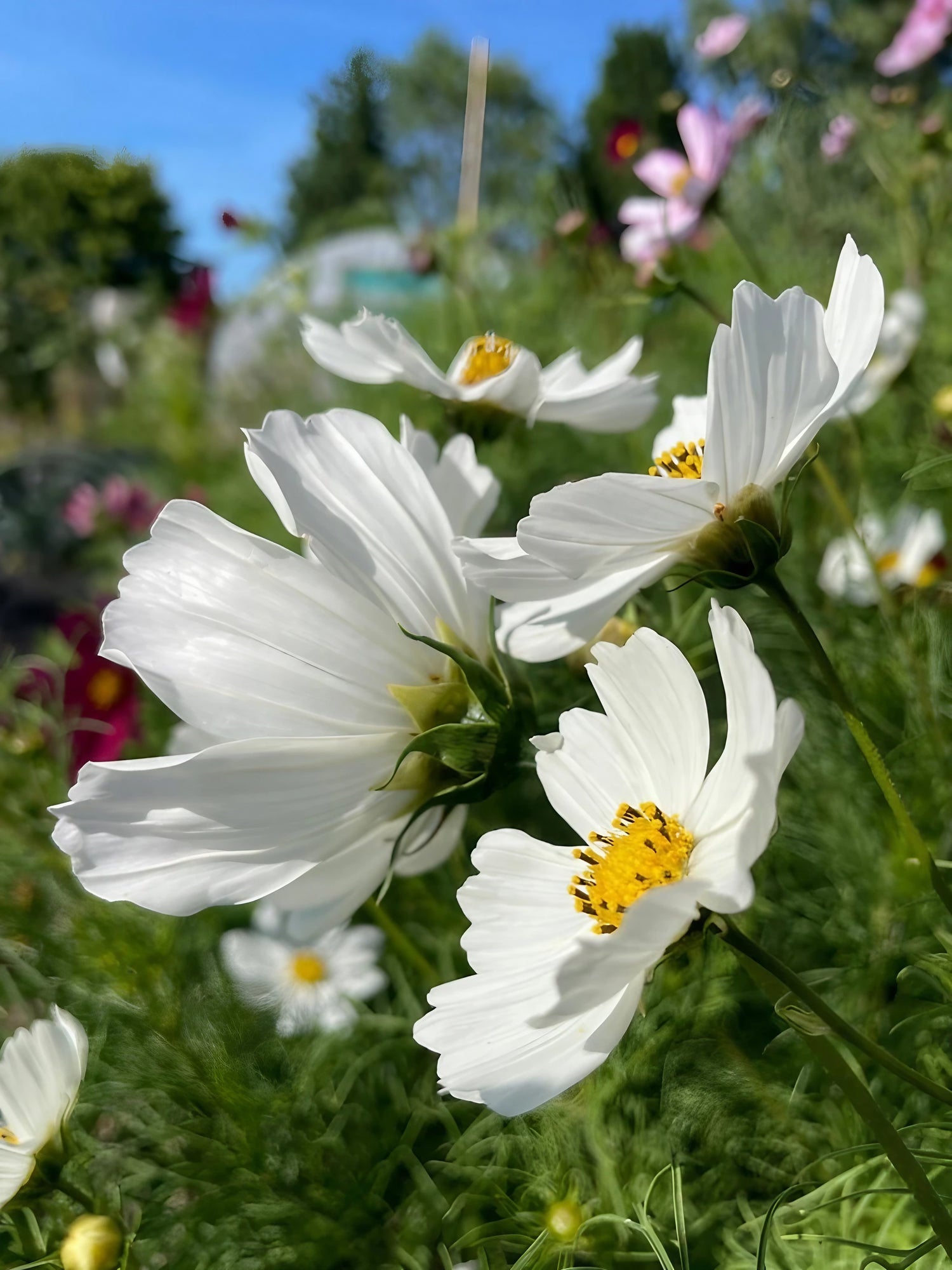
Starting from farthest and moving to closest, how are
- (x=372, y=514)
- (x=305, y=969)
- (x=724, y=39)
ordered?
1. (x=724, y=39)
2. (x=305, y=969)
3. (x=372, y=514)

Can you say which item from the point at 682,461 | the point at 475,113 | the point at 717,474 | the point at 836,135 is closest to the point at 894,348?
the point at 836,135

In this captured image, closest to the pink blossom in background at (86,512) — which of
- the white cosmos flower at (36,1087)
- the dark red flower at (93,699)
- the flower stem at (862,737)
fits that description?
the dark red flower at (93,699)

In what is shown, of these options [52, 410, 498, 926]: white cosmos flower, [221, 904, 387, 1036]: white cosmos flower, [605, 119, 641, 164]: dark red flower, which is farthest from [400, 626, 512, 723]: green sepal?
[605, 119, 641, 164]: dark red flower

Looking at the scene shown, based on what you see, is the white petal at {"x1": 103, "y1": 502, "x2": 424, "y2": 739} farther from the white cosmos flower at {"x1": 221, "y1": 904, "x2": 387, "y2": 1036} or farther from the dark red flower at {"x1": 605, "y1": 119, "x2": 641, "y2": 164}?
the dark red flower at {"x1": 605, "y1": 119, "x2": 641, "y2": 164}

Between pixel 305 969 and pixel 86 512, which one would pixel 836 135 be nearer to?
pixel 305 969

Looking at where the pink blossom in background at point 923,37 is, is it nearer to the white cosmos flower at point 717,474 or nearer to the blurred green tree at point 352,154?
the blurred green tree at point 352,154

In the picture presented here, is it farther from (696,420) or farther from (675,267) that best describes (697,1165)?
(675,267)
